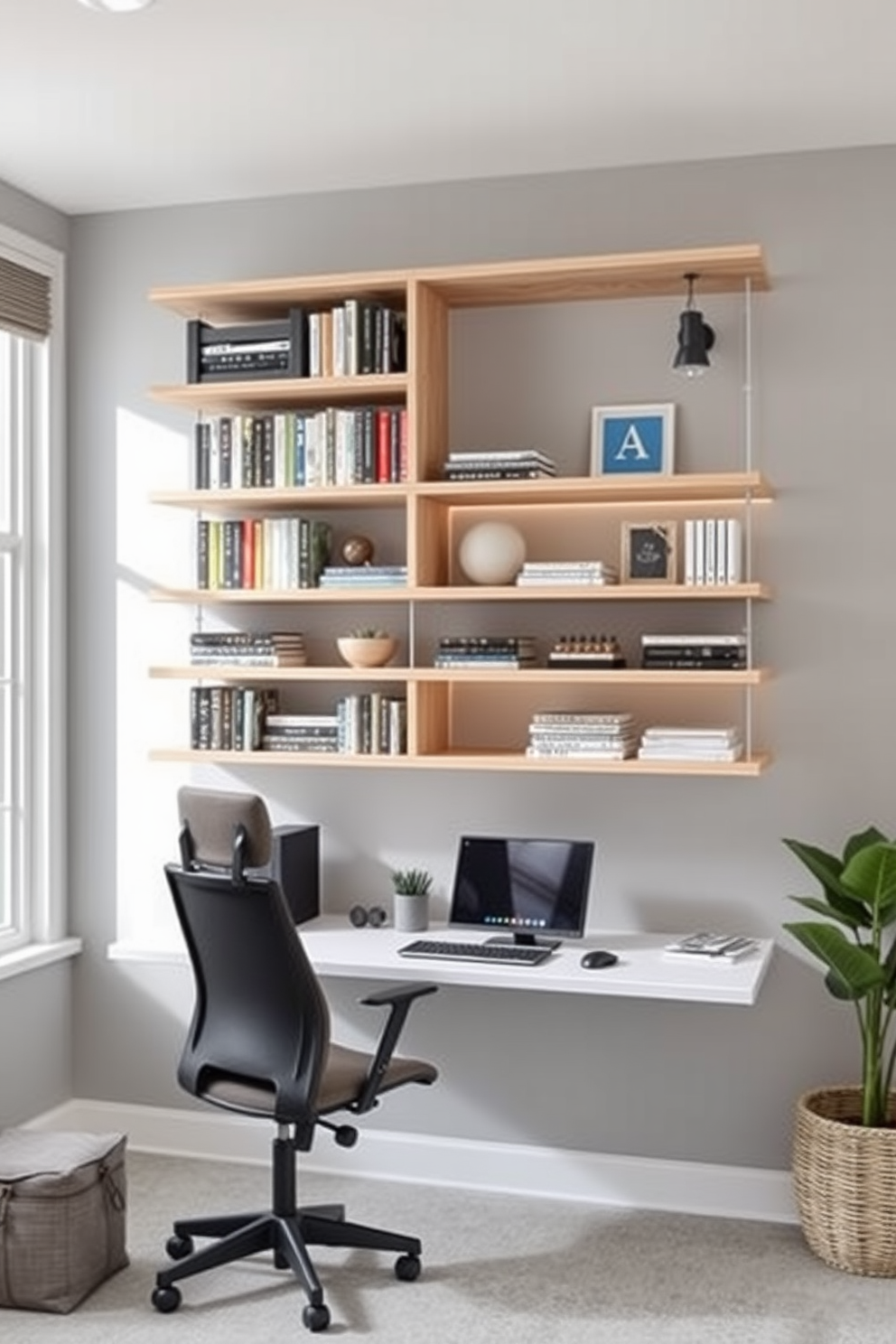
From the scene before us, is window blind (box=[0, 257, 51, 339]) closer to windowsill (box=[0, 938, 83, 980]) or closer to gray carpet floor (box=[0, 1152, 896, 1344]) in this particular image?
windowsill (box=[0, 938, 83, 980])

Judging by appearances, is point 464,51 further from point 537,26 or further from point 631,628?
point 631,628

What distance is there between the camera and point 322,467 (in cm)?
403

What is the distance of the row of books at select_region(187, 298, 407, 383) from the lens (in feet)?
13.1

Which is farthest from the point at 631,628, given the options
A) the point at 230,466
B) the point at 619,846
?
the point at 230,466

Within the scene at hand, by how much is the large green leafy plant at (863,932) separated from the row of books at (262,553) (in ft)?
4.76

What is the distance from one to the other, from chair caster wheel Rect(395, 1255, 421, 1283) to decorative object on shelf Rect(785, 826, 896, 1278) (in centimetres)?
93

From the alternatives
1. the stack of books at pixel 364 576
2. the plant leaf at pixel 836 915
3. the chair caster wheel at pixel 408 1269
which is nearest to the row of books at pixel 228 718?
the stack of books at pixel 364 576

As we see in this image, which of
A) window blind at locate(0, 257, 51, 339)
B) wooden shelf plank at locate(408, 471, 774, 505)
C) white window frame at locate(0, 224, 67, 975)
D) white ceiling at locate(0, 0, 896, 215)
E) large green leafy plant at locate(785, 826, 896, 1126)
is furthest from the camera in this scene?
white window frame at locate(0, 224, 67, 975)

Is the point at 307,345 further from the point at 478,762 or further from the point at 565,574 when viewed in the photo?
the point at 478,762

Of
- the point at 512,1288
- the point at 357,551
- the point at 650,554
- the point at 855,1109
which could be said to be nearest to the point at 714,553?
the point at 650,554

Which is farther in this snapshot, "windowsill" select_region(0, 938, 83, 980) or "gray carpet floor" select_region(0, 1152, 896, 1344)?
"windowsill" select_region(0, 938, 83, 980)

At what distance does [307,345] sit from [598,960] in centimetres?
176

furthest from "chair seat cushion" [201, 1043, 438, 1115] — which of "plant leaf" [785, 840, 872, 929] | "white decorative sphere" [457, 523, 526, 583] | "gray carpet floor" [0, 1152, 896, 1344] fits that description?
"white decorative sphere" [457, 523, 526, 583]

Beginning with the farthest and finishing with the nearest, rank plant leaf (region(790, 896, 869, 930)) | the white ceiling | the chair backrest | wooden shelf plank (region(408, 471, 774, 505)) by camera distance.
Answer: wooden shelf plank (region(408, 471, 774, 505)) < plant leaf (region(790, 896, 869, 930)) < the chair backrest < the white ceiling
